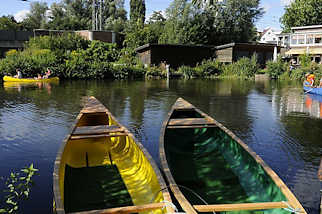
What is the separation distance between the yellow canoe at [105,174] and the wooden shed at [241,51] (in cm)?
3160

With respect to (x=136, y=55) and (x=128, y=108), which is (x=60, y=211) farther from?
(x=136, y=55)

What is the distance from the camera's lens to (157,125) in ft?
38.4

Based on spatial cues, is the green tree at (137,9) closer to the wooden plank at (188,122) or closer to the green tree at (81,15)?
the green tree at (81,15)

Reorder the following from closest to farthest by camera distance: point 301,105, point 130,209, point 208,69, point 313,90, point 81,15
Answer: point 130,209, point 301,105, point 313,90, point 208,69, point 81,15

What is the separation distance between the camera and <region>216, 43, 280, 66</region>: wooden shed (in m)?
37.7

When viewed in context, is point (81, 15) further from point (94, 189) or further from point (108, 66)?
point (94, 189)

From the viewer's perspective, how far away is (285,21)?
57812mm

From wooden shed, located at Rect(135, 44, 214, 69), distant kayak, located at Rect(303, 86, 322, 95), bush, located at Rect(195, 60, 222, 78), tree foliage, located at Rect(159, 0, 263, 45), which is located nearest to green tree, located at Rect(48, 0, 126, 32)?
tree foliage, located at Rect(159, 0, 263, 45)

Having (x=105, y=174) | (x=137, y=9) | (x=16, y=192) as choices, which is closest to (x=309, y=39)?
(x=137, y=9)

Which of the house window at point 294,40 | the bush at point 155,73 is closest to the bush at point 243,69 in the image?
the bush at point 155,73

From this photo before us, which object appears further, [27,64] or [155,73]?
[155,73]

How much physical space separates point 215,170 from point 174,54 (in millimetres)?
31458

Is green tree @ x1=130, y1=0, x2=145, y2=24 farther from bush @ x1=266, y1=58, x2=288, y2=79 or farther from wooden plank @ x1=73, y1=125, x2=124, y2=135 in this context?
wooden plank @ x1=73, y1=125, x2=124, y2=135

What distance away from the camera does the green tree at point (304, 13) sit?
168 ft
